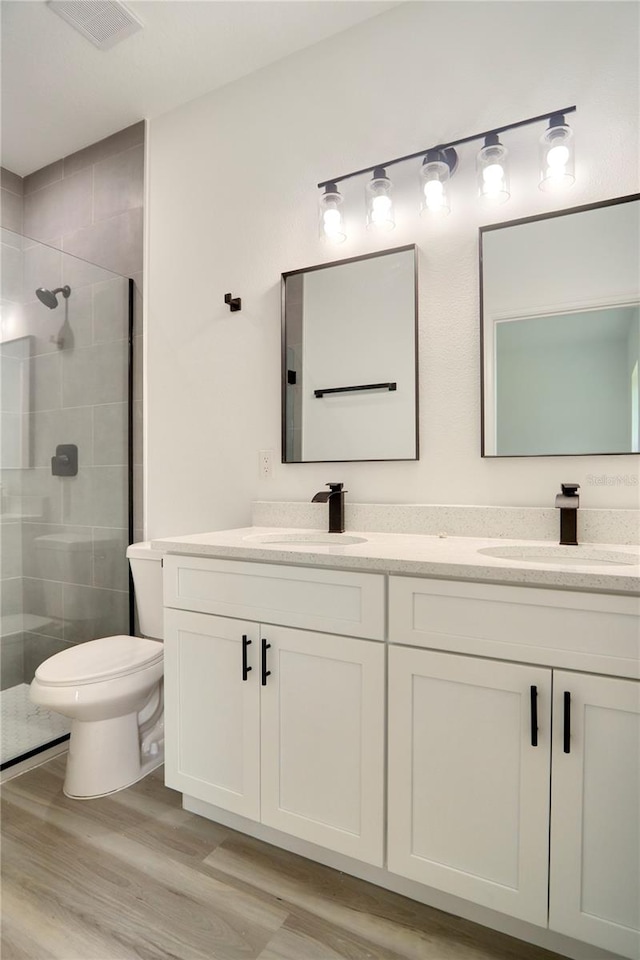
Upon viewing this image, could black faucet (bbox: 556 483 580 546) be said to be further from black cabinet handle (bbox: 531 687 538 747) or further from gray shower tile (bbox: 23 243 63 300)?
gray shower tile (bbox: 23 243 63 300)

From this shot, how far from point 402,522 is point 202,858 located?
44.3 inches

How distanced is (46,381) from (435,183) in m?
1.72

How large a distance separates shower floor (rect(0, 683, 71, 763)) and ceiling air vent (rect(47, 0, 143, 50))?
2481 mm

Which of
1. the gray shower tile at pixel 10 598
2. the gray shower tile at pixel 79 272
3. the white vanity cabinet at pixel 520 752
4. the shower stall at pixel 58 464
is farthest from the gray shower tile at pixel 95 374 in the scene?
the white vanity cabinet at pixel 520 752

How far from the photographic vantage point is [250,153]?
7.01 ft

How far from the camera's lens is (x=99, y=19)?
1.86m

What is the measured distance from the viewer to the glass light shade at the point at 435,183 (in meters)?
1.68

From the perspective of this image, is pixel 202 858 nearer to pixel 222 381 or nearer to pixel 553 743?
pixel 553 743

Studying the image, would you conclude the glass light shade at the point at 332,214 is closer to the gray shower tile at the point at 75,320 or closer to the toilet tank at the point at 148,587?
the gray shower tile at the point at 75,320

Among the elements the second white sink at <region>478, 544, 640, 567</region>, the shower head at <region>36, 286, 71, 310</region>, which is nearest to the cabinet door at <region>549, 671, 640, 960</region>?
the second white sink at <region>478, 544, 640, 567</region>

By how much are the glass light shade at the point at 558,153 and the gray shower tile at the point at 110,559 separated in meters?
2.13

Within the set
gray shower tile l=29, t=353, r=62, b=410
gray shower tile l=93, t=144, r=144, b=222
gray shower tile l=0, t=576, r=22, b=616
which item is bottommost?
gray shower tile l=0, t=576, r=22, b=616

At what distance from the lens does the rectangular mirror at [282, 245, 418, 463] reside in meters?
1.81

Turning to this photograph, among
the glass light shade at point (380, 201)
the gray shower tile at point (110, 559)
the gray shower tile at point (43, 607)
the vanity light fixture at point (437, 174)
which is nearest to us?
the vanity light fixture at point (437, 174)
